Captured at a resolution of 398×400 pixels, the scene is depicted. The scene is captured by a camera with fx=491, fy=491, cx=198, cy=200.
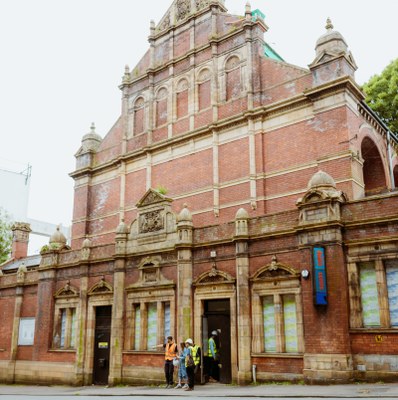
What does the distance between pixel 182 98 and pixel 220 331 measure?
14.9 meters

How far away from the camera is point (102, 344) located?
73.4 ft

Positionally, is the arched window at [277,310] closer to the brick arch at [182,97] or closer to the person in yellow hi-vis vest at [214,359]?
the person in yellow hi-vis vest at [214,359]

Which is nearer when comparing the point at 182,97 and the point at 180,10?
the point at 182,97

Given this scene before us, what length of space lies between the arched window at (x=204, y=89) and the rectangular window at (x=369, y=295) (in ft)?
47.2

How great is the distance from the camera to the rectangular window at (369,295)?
601 inches

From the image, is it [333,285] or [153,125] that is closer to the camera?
[333,285]

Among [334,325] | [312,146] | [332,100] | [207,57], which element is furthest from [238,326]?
[207,57]

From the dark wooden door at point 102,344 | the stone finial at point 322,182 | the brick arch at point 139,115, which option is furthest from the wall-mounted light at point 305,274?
the brick arch at point 139,115

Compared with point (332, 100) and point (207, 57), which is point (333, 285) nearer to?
point (332, 100)

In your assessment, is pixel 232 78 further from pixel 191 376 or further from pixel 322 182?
pixel 191 376

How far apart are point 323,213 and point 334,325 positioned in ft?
11.9

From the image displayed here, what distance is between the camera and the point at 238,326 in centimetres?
1778

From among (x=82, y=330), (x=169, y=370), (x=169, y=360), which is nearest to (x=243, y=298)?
(x=169, y=360)

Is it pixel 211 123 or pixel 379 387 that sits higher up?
pixel 211 123
